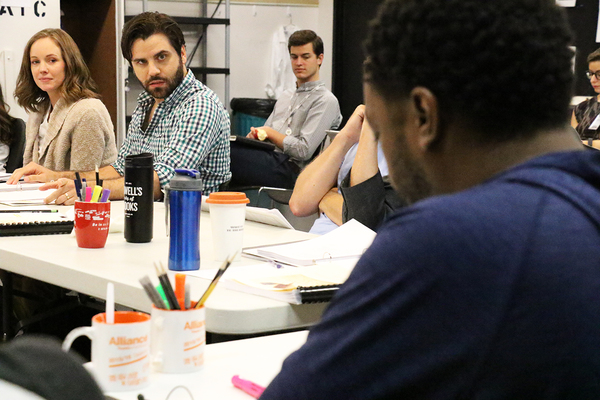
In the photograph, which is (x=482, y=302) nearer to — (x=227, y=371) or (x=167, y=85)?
(x=227, y=371)

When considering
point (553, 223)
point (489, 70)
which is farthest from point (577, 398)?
point (489, 70)

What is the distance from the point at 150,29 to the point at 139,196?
1.31 meters

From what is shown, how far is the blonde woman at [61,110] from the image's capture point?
9.92ft

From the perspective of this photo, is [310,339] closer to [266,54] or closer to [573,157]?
[573,157]

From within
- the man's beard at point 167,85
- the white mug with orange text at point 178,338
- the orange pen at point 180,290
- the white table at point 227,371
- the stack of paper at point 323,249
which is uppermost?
the man's beard at point 167,85

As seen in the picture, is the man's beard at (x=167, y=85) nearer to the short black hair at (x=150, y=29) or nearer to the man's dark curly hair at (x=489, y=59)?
the short black hair at (x=150, y=29)

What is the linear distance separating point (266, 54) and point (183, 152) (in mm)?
4666

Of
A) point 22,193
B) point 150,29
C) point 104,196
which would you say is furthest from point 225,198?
point 150,29

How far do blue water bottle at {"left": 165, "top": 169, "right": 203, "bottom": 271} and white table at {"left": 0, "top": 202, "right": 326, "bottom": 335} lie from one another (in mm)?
61

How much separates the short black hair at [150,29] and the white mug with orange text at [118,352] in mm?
2019

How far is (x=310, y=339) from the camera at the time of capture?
0.60m

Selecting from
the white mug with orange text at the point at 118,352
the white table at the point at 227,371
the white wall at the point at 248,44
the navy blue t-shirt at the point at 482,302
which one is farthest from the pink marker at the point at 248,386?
the white wall at the point at 248,44

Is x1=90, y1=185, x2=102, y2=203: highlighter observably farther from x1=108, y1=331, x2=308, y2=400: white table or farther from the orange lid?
x1=108, y1=331, x2=308, y2=400: white table

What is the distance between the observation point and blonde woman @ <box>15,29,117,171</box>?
9.92 feet
